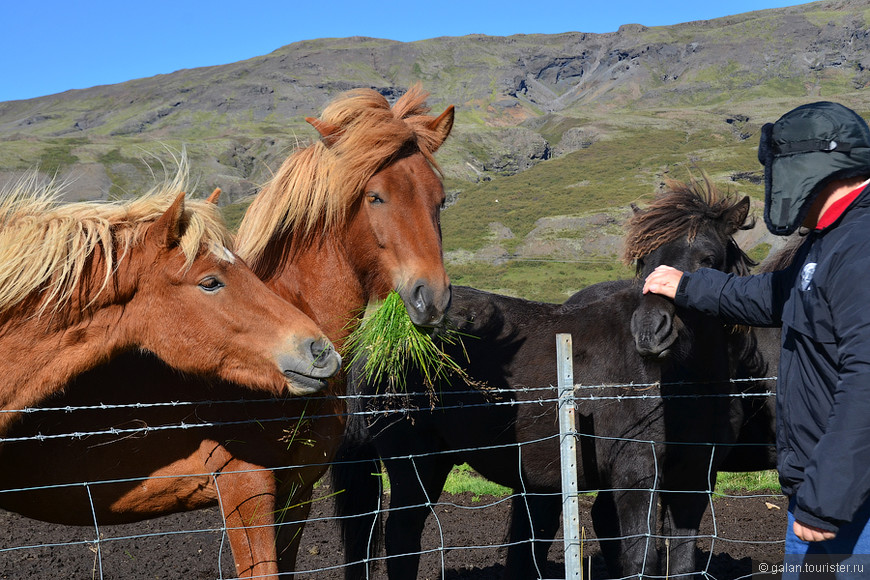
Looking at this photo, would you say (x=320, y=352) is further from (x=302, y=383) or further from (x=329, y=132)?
(x=329, y=132)

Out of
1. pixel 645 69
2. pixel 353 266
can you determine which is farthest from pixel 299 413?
pixel 645 69

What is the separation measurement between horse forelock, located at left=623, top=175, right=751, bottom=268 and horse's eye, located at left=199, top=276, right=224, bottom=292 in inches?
98.7

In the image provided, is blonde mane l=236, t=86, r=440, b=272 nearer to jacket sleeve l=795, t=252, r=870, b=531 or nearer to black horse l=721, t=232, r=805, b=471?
jacket sleeve l=795, t=252, r=870, b=531

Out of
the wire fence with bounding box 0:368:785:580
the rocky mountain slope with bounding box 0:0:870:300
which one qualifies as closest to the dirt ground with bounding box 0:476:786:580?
the wire fence with bounding box 0:368:785:580

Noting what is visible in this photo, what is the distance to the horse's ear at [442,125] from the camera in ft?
11.4

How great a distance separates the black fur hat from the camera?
1.83 metres

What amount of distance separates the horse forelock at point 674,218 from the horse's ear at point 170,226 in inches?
104

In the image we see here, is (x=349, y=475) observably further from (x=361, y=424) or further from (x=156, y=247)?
(x=156, y=247)

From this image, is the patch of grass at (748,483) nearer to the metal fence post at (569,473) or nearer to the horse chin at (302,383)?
the metal fence post at (569,473)

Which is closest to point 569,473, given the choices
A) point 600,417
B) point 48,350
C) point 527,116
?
point 600,417

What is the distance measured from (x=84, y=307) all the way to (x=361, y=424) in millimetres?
2354

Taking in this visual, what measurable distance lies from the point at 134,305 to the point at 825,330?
240 centimetres

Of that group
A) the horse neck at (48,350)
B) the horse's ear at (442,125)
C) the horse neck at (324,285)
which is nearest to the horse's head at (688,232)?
the horse's ear at (442,125)

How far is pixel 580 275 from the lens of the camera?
35.3 meters
